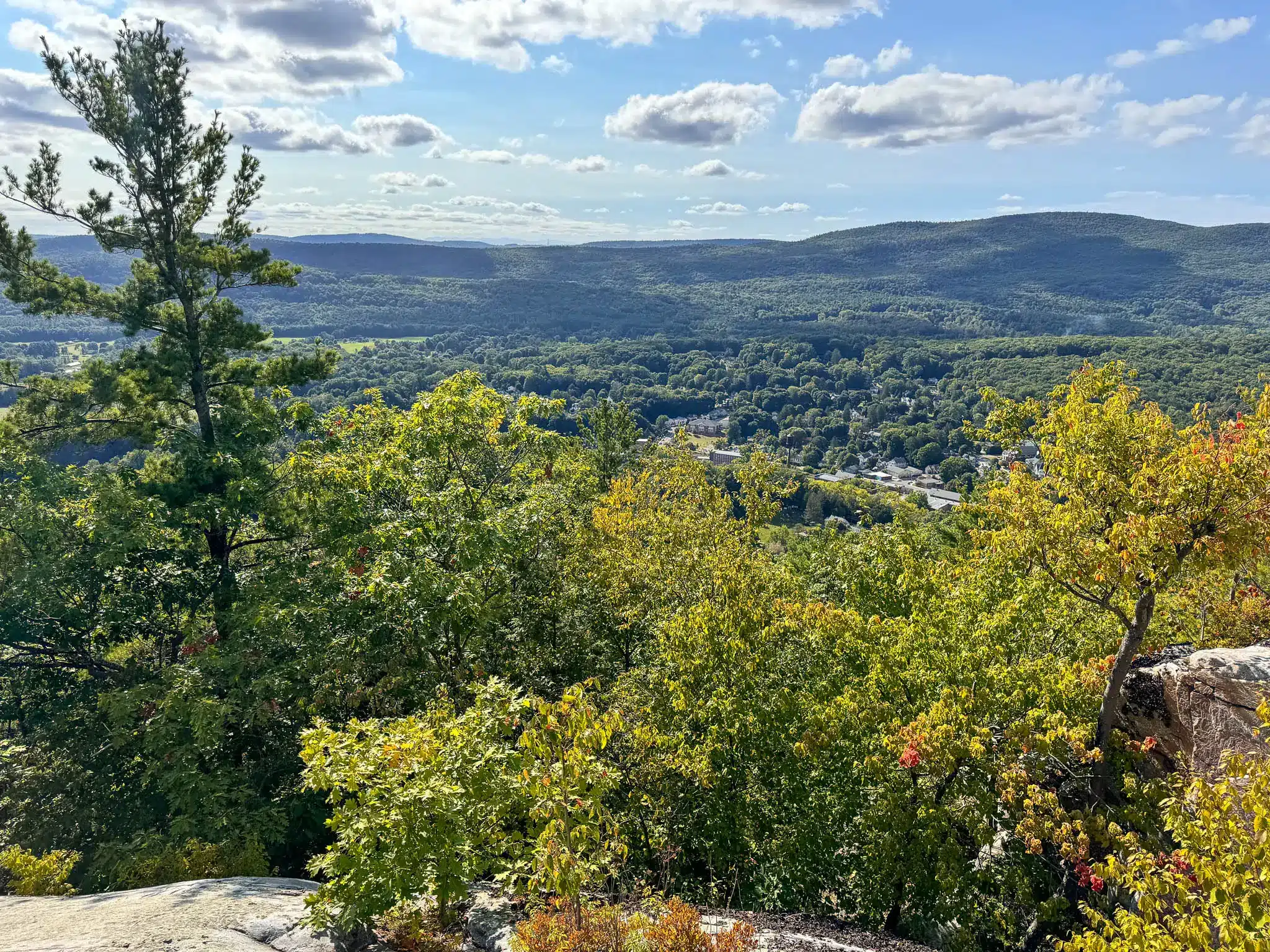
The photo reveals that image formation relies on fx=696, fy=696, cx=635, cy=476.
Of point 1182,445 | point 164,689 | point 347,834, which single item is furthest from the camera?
point 164,689

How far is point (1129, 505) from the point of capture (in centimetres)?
1026

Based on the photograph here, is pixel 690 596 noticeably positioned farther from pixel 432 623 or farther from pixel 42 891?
pixel 42 891

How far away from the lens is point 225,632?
1588 cm

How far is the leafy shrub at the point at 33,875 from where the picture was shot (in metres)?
11.1

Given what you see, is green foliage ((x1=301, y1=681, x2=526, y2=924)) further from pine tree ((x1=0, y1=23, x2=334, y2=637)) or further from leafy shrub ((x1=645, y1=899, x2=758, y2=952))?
pine tree ((x1=0, y1=23, x2=334, y2=637))

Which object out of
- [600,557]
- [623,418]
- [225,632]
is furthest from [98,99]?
[623,418]

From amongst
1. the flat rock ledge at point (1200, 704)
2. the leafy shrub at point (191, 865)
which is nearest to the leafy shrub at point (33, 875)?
the leafy shrub at point (191, 865)

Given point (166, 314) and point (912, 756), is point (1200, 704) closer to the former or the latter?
point (912, 756)

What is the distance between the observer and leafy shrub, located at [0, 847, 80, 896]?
11.1 metres

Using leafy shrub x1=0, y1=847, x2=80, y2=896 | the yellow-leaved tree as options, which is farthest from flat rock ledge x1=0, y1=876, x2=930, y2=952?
the yellow-leaved tree

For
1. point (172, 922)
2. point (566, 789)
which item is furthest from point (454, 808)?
point (172, 922)

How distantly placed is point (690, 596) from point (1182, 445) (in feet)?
31.2

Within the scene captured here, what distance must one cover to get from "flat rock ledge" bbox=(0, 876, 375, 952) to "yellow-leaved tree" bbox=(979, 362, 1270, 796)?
11.3 m

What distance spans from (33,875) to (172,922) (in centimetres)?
486
